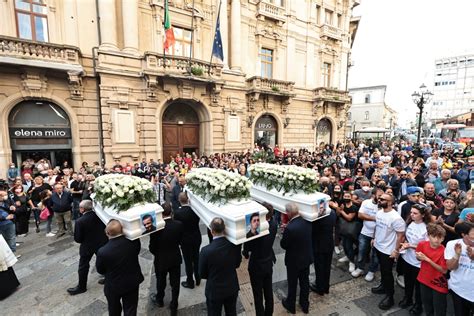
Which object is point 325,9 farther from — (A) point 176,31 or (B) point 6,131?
(B) point 6,131

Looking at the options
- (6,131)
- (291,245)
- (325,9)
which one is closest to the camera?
(291,245)

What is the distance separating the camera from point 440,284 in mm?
2998

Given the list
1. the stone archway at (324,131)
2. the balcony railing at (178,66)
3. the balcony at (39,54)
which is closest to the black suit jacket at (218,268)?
the balcony railing at (178,66)

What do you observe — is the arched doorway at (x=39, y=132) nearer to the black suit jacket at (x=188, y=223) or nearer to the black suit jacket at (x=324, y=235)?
the black suit jacket at (x=188, y=223)

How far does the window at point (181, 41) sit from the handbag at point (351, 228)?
44.2ft

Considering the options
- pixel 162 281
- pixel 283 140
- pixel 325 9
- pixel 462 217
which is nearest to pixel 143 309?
pixel 162 281

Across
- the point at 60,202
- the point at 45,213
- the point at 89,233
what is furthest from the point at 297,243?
the point at 45,213

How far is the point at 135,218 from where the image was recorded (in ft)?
10.6

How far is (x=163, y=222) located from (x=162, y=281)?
3.36 feet

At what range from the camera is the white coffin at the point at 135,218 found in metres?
3.17

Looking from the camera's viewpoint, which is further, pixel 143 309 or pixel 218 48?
pixel 218 48

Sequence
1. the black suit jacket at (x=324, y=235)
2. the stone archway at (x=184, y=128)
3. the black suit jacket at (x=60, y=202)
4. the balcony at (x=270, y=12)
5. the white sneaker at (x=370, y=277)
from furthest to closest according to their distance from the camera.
Answer: the balcony at (x=270, y=12) → the stone archway at (x=184, y=128) → the black suit jacket at (x=60, y=202) → the white sneaker at (x=370, y=277) → the black suit jacket at (x=324, y=235)

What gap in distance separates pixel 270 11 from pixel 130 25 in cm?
997

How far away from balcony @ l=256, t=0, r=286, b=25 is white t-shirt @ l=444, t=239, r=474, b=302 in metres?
17.3
